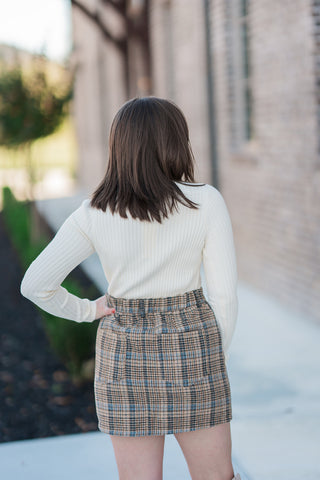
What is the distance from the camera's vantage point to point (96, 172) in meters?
17.9

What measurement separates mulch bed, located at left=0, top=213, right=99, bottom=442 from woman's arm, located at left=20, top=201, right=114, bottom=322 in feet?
7.41

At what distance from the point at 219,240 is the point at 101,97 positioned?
15910 mm

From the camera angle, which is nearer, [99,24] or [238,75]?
[238,75]

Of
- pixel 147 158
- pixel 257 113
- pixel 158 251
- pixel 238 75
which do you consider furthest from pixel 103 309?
pixel 238 75

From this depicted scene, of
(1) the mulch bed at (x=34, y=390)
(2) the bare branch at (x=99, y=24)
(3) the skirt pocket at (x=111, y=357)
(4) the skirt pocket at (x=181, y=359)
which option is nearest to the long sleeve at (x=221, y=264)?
(4) the skirt pocket at (x=181, y=359)

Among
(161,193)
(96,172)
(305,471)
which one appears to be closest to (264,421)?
(305,471)

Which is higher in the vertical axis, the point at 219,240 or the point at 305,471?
the point at 219,240

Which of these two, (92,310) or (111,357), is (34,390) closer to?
(92,310)

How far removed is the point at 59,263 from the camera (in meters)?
2.07

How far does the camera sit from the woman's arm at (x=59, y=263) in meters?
2.04

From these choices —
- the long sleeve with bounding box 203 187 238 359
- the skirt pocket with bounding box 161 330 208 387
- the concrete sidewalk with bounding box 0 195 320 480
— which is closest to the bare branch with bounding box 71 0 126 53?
the concrete sidewalk with bounding box 0 195 320 480

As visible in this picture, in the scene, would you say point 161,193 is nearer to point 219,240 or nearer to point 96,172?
point 219,240

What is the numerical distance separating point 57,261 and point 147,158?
0.41 metres

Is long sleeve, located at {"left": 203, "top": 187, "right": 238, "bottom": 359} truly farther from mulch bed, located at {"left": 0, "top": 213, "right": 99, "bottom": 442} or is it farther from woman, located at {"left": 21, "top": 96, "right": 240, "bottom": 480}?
mulch bed, located at {"left": 0, "top": 213, "right": 99, "bottom": 442}
